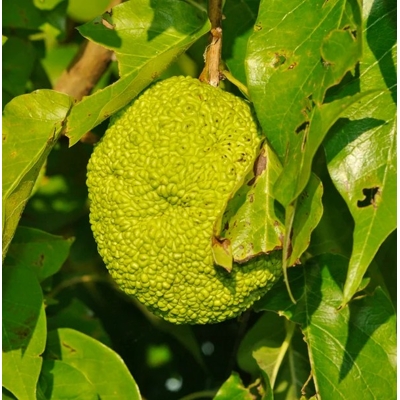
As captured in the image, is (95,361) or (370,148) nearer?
(370,148)

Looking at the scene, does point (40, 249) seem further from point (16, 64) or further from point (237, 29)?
point (237, 29)

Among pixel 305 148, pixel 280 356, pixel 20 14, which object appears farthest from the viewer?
pixel 20 14

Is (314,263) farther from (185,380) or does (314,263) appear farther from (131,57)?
(185,380)

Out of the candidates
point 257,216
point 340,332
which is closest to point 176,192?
point 257,216

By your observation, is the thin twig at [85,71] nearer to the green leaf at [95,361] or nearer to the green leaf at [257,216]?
the green leaf at [95,361]

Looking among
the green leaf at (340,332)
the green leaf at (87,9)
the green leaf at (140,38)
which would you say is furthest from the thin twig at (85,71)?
the green leaf at (340,332)

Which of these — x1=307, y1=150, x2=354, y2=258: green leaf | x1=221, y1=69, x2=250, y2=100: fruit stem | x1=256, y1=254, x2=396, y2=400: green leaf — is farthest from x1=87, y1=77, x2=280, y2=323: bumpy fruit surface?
x1=307, y1=150, x2=354, y2=258: green leaf
